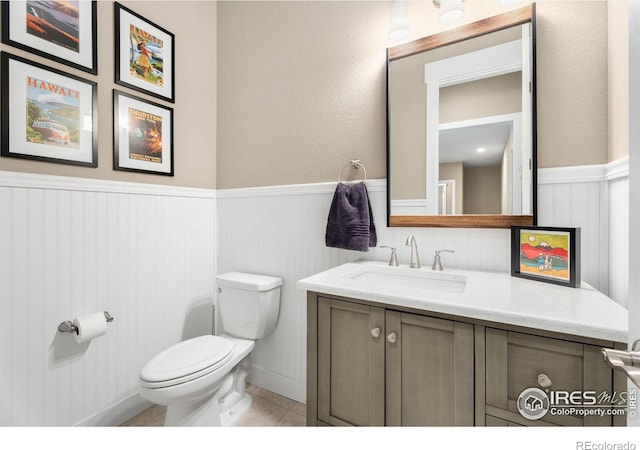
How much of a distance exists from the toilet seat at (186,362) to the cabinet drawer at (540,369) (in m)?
1.11

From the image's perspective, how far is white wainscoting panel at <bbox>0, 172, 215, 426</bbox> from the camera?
1253 mm

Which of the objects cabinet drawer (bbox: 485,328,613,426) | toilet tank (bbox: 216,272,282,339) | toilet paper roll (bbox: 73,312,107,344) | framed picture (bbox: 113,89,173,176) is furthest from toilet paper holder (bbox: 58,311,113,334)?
cabinet drawer (bbox: 485,328,613,426)

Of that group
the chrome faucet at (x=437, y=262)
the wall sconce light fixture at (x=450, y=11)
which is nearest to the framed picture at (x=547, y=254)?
the chrome faucet at (x=437, y=262)

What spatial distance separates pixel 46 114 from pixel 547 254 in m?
2.10

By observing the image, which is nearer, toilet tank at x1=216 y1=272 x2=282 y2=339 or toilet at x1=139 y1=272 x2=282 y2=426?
toilet at x1=139 y1=272 x2=282 y2=426

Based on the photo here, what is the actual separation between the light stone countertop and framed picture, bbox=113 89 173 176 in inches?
47.9

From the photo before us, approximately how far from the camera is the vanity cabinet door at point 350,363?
3.38ft

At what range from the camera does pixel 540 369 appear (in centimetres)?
79

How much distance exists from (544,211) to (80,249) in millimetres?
2048

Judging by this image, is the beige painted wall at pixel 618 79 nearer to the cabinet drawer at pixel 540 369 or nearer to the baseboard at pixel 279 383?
the cabinet drawer at pixel 540 369

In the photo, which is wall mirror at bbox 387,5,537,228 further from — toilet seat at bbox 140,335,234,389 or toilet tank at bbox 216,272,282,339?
toilet seat at bbox 140,335,234,389

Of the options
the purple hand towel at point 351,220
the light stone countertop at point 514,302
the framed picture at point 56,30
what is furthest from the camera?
the purple hand towel at point 351,220
